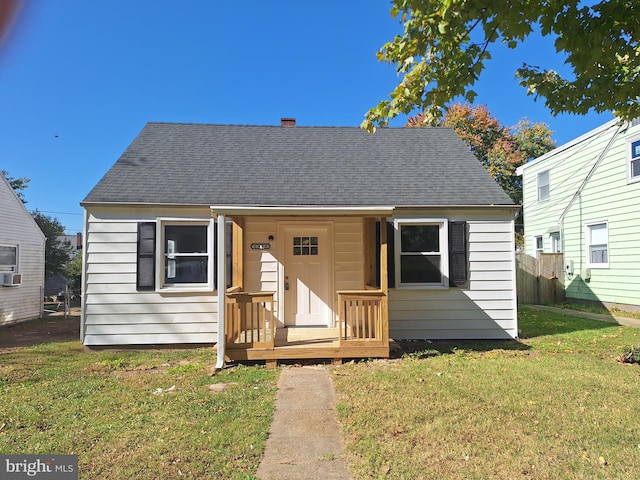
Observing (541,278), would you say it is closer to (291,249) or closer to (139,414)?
(291,249)

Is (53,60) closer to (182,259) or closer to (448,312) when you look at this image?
(182,259)

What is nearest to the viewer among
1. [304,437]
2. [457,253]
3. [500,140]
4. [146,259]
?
[304,437]

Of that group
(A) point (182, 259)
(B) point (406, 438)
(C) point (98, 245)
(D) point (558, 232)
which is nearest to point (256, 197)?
(A) point (182, 259)

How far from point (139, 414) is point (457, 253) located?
5877 millimetres

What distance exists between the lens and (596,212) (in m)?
11.4

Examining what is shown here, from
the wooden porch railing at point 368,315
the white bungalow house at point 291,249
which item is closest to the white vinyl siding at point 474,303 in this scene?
the white bungalow house at point 291,249

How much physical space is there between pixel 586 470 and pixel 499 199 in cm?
548

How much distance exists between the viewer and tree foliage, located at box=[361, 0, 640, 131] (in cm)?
306

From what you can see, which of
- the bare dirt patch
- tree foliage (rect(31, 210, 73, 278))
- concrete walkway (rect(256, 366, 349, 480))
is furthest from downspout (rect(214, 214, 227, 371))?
tree foliage (rect(31, 210, 73, 278))

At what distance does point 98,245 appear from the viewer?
278 inches

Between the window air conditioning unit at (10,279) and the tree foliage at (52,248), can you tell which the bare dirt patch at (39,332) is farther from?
the tree foliage at (52,248)

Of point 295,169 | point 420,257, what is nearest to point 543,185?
point 420,257

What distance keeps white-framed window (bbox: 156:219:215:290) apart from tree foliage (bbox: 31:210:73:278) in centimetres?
1553

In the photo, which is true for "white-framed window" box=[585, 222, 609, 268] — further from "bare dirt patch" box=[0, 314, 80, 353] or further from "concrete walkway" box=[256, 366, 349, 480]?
"bare dirt patch" box=[0, 314, 80, 353]
